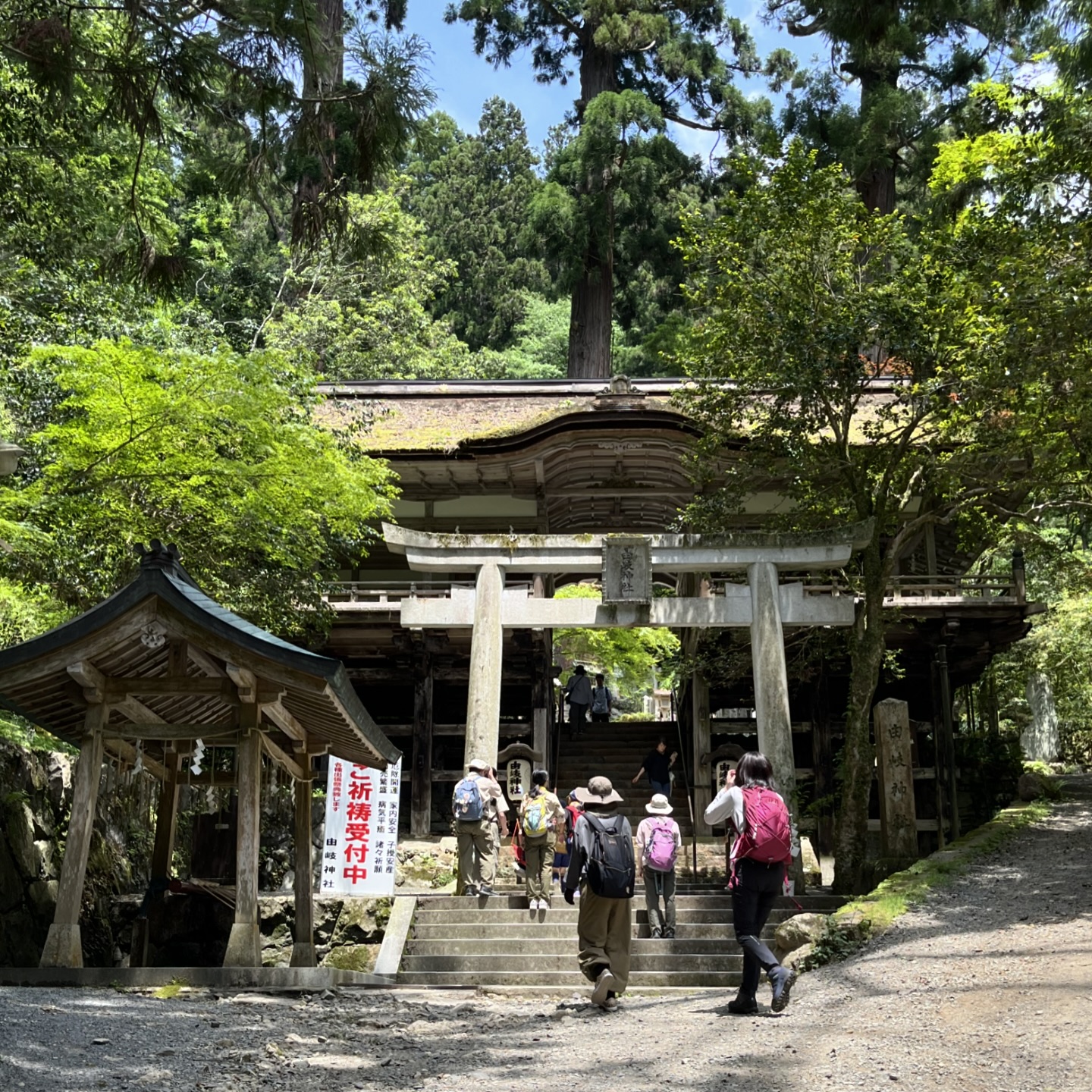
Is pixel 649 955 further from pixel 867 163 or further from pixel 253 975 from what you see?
pixel 867 163

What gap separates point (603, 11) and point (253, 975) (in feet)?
82.4

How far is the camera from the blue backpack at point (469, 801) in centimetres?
1147

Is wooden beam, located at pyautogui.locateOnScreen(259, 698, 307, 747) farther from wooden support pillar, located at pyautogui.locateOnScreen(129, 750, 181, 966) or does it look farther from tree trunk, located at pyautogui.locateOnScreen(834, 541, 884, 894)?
tree trunk, located at pyautogui.locateOnScreen(834, 541, 884, 894)

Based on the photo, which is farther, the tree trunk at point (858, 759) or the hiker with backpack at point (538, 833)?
the tree trunk at point (858, 759)

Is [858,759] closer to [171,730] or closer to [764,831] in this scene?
[764,831]

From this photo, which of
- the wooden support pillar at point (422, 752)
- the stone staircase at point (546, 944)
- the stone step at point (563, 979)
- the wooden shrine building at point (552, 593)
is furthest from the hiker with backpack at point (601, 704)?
the stone step at point (563, 979)

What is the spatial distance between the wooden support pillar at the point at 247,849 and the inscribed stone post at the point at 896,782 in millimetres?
6630

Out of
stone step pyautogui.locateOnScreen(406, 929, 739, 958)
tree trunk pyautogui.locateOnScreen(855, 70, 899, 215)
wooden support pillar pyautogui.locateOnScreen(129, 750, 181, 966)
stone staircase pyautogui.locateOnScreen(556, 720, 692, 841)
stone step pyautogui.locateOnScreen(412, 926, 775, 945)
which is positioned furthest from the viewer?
tree trunk pyautogui.locateOnScreen(855, 70, 899, 215)

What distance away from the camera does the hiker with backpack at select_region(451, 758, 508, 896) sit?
11.5m

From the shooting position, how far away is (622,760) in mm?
19719

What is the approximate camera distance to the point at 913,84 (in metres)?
26.0

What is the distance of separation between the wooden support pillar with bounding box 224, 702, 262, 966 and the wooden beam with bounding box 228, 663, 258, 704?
0.11 meters

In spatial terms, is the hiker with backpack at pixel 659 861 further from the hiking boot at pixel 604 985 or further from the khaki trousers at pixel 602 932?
the hiking boot at pixel 604 985

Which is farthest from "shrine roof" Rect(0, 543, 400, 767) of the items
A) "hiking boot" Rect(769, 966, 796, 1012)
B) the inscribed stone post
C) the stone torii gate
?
the inscribed stone post
